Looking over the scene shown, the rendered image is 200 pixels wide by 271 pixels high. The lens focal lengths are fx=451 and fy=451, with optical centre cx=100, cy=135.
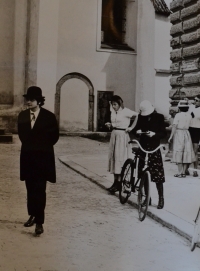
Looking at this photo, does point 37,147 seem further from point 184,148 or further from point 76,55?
point 76,55

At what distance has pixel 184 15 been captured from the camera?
10.1m

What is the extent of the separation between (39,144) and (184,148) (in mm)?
4841

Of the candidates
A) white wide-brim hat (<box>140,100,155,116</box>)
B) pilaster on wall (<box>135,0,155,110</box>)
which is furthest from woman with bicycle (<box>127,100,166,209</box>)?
pilaster on wall (<box>135,0,155,110</box>)

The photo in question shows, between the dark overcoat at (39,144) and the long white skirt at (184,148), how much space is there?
4700 mm

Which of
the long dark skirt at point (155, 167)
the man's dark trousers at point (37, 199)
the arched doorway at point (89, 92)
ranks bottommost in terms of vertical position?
the man's dark trousers at point (37, 199)

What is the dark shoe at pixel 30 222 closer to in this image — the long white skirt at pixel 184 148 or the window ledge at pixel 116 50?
the long white skirt at pixel 184 148

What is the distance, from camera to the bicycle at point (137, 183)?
5738 mm

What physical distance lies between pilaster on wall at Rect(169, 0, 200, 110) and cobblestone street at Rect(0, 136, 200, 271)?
12.4 feet

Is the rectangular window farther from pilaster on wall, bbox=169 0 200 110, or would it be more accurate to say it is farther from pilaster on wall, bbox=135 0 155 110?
pilaster on wall, bbox=169 0 200 110

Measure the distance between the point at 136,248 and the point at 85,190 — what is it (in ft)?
11.4

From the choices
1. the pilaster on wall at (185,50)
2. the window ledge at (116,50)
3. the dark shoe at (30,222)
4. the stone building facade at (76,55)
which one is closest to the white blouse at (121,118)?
the dark shoe at (30,222)

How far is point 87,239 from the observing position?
476 cm

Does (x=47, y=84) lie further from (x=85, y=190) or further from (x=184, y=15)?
(x=85, y=190)

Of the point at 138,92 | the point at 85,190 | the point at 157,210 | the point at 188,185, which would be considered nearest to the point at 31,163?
the point at 157,210
